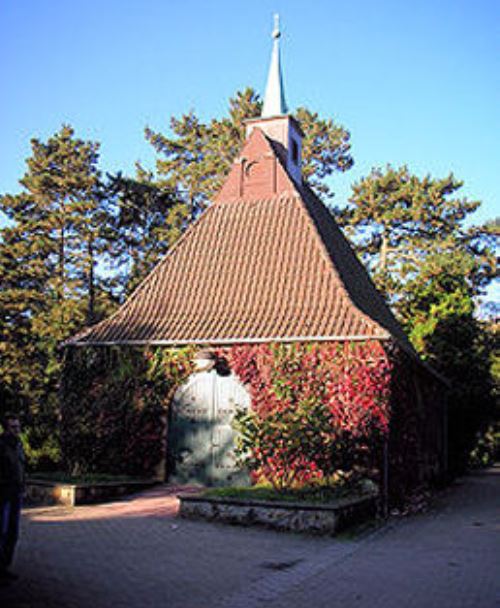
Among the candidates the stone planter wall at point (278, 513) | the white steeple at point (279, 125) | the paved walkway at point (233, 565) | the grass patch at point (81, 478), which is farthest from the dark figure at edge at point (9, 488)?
the white steeple at point (279, 125)

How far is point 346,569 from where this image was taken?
7996 mm

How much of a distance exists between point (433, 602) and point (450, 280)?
2057 centimetres

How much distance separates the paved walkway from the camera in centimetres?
646

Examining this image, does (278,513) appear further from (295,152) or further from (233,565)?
(295,152)

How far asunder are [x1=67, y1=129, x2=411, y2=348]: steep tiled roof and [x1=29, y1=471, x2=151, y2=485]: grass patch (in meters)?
2.96

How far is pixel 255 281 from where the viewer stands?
15.6 meters

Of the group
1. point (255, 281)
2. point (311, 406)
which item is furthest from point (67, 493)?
point (255, 281)

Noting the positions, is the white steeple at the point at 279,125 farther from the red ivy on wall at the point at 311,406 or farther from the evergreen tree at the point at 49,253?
the evergreen tree at the point at 49,253

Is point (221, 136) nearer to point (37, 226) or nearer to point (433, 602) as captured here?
point (37, 226)

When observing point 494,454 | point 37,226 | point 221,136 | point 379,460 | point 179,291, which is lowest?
point 494,454

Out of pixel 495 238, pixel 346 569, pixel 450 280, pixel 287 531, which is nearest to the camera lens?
pixel 346 569

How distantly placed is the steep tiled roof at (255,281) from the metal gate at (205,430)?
1063mm

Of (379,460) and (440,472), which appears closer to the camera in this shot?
(379,460)

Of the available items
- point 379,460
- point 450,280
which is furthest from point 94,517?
point 450,280
